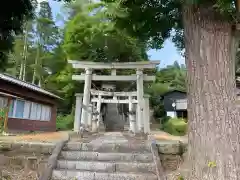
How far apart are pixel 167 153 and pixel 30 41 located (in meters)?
25.3

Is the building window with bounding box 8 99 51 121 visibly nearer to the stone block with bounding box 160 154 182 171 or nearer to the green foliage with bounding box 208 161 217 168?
the stone block with bounding box 160 154 182 171

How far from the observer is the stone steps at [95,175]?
3.68 metres

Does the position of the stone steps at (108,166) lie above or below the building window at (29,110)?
below

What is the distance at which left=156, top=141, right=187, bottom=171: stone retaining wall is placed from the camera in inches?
166

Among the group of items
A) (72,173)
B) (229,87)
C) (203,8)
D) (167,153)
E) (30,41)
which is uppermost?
(30,41)

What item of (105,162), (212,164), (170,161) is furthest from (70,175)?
(212,164)

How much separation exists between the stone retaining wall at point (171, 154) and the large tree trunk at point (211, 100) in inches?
32.6

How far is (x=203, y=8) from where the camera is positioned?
3555mm

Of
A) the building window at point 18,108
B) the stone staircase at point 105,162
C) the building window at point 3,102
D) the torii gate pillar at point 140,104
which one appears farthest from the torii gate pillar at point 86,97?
the building window at point 18,108

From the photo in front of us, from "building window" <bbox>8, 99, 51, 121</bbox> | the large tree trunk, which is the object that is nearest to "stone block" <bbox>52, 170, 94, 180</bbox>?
the large tree trunk

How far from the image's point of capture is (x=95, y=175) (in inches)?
147

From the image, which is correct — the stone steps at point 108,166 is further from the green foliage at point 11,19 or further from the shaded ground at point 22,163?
the green foliage at point 11,19

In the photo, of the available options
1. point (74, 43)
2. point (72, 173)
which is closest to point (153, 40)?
point (72, 173)

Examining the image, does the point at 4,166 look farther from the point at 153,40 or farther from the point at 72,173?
the point at 153,40
